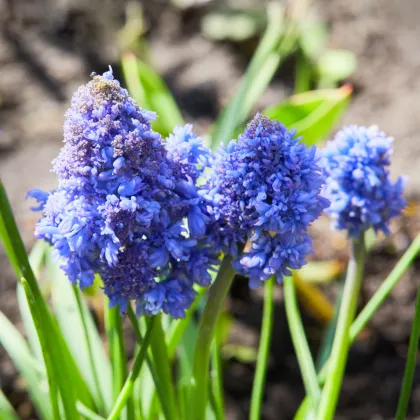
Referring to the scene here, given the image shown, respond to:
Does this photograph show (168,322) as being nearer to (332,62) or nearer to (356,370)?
(356,370)

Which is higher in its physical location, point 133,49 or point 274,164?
point 133,49

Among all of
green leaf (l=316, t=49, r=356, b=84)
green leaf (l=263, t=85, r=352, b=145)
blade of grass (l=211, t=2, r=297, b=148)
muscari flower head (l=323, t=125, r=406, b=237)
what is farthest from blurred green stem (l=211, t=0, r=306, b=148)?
muscari flower head (l=323, t=125, r=406, b=237)

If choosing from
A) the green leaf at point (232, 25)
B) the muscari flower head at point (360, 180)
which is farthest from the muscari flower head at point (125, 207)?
the green leaf at point (232, 25)

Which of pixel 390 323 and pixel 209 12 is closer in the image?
pixel 390 323

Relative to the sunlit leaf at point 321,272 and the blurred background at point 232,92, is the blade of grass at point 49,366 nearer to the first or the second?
the blurred background at point 232,92

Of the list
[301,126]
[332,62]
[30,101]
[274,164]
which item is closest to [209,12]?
[332,62]

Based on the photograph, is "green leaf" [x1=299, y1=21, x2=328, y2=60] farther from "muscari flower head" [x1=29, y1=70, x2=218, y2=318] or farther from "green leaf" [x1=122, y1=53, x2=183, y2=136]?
"muscari flower head" [x1=29, y1=70, x2=218, y2=318]

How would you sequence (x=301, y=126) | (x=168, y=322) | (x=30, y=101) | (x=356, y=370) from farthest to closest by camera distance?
(x=30, y=101) → (x=356, y=370) → (x=301, y=126) → (x=168, y=322)
